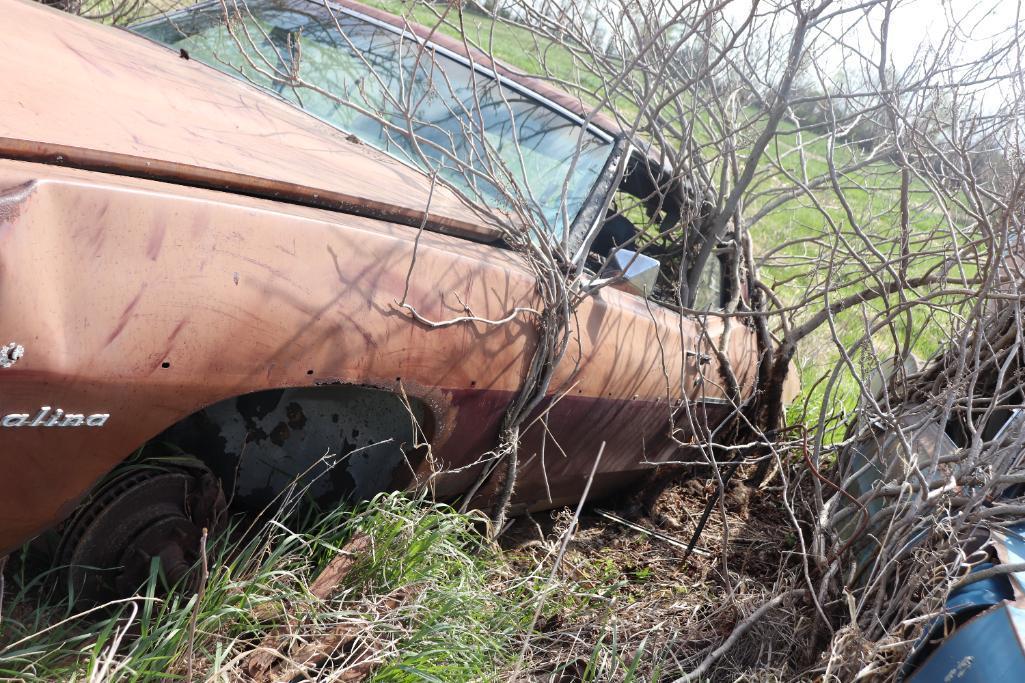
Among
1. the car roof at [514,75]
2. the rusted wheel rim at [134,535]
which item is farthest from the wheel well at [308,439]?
the car roof at [514,75]

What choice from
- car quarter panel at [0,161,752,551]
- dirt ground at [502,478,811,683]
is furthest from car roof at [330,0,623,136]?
dirt ground at [502,478,811,683]

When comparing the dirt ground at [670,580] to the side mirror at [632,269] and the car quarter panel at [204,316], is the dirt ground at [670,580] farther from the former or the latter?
the side mirror at [632,269]

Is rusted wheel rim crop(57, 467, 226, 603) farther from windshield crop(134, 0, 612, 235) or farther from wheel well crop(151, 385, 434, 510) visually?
windshield crop(134, 0, 612, 235)

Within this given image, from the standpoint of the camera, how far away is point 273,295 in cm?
204

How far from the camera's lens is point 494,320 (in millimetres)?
2598

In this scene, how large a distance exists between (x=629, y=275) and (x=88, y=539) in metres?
1.64

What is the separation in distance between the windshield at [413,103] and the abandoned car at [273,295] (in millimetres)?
14

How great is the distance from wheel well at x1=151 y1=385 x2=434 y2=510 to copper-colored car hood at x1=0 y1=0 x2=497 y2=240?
0.52 meters

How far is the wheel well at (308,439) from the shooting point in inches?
96.3

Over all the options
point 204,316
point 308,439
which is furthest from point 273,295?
point 308,439

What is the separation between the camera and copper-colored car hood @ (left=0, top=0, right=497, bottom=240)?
193 centimetres

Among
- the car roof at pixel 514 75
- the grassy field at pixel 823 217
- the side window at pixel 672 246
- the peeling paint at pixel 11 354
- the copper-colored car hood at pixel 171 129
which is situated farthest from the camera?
the grassy field at pixel 823 217

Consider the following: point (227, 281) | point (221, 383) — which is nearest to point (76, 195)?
point (227, 281)

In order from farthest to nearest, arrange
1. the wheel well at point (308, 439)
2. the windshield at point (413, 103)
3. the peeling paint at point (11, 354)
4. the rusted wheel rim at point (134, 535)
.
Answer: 1. the windshield at point (413, 103)
2. the wheel well at point (308, 439)
3. the rusted wheel rim at point (134, 535)
4. the peeling paint at point (11, 354)
